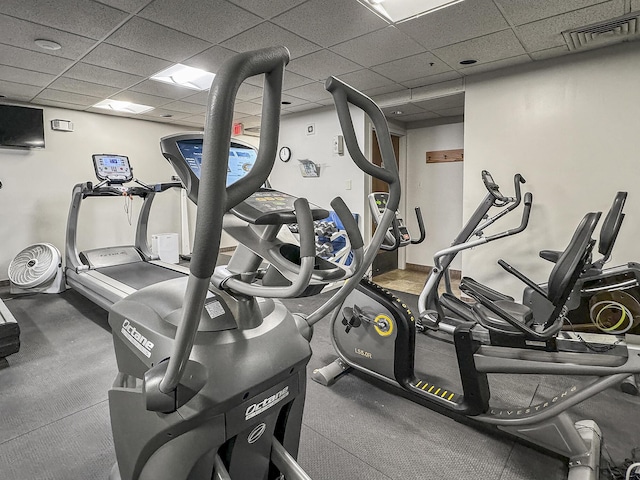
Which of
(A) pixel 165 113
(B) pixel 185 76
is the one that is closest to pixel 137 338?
(B) pixel 185 76

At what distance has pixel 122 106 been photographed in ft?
16.8

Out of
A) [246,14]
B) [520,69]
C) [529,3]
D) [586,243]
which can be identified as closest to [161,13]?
[246,14]

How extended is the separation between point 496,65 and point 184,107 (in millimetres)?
4035

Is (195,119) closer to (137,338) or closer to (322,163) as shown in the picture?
(322,163)

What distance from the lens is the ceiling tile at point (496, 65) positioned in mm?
3325

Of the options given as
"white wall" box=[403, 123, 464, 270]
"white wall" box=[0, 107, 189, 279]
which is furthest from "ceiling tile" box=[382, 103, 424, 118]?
"white wall" box=[0, 107, 189, 279]

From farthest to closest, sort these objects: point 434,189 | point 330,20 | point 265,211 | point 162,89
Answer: point 434,189 < point 162,89 < point 330,20 < point 265,211

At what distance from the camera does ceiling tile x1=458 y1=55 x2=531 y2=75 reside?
131 inches

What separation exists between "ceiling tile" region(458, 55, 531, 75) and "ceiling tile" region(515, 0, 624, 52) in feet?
0.77

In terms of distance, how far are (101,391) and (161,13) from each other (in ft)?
8.38

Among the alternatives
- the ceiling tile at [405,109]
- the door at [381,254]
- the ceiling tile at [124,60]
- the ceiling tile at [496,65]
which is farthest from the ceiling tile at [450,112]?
the ceiling tile at [124,60]

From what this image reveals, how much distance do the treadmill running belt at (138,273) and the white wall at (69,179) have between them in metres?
1.65

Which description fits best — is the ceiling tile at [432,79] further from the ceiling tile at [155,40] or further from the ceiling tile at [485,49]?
the ceiling tile at [155,40]

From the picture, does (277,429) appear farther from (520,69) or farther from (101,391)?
(520,69)
